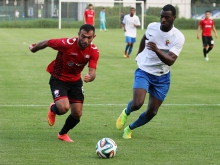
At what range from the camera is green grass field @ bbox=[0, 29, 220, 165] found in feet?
27.0

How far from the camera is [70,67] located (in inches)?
362

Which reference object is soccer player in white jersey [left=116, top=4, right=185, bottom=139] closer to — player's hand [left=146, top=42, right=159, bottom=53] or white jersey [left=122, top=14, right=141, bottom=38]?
player's hand [left=146, top=42, right=159, bottom=53]

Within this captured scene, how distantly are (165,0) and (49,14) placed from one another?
48.1ft

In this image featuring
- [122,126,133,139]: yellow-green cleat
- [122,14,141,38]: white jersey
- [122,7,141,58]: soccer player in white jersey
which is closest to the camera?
[122,126,133,139]: yellow-green cleat

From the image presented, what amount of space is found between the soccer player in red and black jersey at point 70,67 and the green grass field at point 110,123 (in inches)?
20.0

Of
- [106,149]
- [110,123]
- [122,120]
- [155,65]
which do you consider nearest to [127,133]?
[122,120]

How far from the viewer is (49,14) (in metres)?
63.8

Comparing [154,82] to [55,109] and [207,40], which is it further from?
[207,40]

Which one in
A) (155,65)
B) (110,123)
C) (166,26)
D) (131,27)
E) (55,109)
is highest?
(166,26)

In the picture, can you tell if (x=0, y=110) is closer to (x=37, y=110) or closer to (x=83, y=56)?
(x=37, y=110)

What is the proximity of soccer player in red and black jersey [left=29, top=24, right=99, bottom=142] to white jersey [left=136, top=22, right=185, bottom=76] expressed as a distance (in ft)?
2.92

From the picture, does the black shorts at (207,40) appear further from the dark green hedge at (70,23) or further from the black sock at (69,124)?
the dark green hedge at (70,23)

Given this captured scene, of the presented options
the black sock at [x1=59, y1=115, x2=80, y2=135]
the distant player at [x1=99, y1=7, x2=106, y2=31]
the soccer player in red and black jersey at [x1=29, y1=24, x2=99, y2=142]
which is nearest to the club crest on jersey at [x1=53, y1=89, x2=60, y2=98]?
the soccer player in red and black jersey at [x1=29, y1=24, x2=99, y2=142]

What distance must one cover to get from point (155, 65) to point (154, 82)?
0.87 feet
